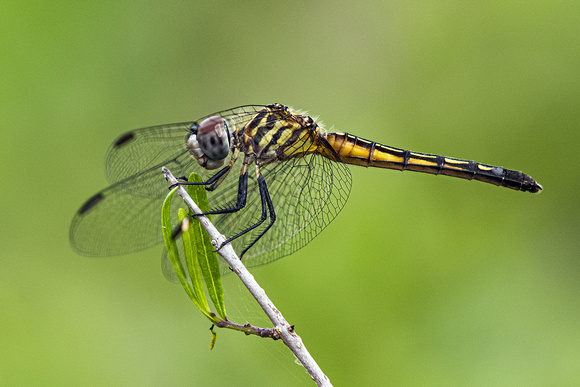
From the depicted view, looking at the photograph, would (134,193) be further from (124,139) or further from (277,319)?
(277,319)

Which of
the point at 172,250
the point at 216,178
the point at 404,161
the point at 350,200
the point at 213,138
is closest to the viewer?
the point at 172,250

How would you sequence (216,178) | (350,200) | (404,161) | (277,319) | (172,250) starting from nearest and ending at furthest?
(277,319) < (172,250) < (216,178) < (404,161) < (350,200)

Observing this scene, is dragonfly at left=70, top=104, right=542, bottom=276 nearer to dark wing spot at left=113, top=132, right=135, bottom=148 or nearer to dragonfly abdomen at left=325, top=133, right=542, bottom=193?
dark wing spot at left=113, top=132, right=135, bottom=148

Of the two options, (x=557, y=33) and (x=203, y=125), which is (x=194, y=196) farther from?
(x=557, y=33)

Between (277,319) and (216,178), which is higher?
(216,178)

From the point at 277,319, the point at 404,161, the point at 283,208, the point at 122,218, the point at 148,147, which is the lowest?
the point at 277,319

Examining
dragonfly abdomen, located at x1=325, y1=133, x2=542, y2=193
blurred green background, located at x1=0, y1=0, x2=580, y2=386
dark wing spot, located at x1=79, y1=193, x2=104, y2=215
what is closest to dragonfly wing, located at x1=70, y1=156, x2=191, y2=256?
dark wing spot, located at x1=79, y1=193, x2=104, y2=215

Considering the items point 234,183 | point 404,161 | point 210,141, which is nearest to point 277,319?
point 210,141
